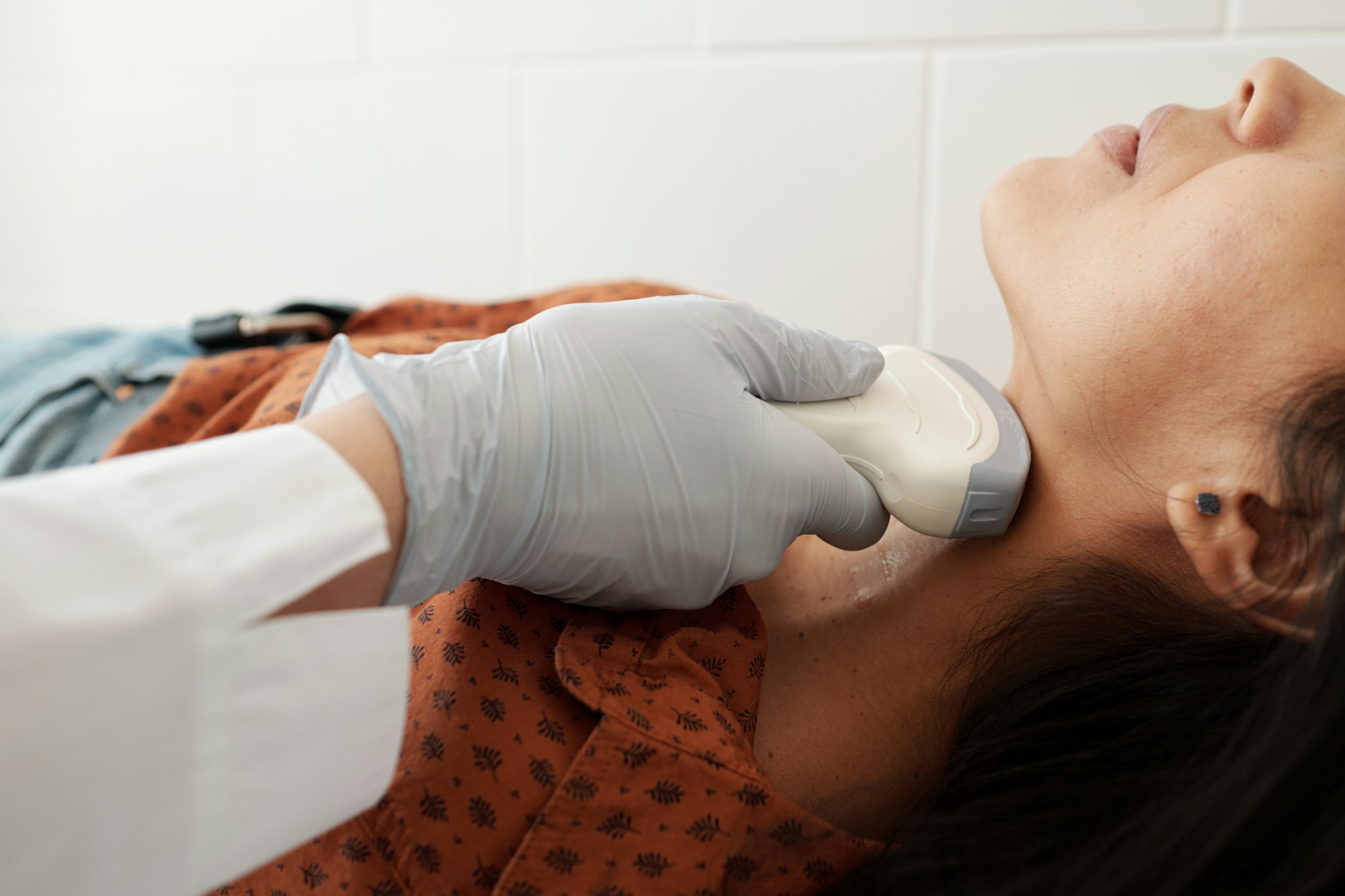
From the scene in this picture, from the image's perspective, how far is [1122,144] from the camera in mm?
768

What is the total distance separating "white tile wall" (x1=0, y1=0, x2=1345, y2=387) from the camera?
3.58 ft

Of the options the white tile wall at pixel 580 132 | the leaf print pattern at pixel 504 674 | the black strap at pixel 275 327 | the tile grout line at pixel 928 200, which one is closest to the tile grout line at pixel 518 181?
the white tile wall at pixel 580 132

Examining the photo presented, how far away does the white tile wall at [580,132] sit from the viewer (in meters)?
1.09

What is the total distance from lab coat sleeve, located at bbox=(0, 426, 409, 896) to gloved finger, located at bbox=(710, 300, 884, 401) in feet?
0.99

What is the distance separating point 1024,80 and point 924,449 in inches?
24.2

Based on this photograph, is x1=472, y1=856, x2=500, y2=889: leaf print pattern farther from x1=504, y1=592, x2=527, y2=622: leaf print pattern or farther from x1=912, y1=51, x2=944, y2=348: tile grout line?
x1=912, y1=51, x2=944, y2=348: tile grout line

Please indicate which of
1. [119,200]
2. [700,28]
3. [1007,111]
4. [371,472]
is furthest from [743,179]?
[119,200]

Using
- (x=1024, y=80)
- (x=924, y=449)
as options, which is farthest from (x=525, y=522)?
(x=1024, y=80)

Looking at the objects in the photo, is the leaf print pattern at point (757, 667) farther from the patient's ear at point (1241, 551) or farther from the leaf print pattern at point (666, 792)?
the patient's ear at point (1241, 551)

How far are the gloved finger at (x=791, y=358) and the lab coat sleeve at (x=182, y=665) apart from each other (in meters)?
0.30

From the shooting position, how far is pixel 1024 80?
42.8 inches

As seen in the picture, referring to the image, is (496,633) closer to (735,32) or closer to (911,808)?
(911,808)

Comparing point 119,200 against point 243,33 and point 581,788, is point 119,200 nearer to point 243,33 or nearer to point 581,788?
point 243,33

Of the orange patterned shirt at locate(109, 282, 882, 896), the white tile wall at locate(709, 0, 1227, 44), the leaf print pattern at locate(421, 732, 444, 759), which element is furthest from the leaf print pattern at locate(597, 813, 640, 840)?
the white tile wall at locate(709, 0, 1227, 44)
